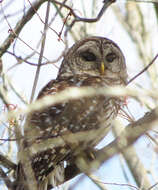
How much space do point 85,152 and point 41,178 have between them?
2.04ft

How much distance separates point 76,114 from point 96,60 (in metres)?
1.88

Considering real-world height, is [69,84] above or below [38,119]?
above

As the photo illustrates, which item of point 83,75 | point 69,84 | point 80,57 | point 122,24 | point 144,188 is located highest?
point 122,24

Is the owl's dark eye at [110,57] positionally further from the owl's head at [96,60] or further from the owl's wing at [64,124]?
the owl's wing at [64,124]

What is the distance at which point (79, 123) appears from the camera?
171 inches

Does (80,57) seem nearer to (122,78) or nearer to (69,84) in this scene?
(122,78)

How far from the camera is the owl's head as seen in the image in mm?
5797

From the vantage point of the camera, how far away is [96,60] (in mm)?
5910

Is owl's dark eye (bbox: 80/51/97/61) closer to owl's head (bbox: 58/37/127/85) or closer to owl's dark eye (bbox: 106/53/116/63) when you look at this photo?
owl's head (bbox: 58/37/127/85)

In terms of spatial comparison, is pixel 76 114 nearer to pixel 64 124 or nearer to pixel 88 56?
pixel 64 124

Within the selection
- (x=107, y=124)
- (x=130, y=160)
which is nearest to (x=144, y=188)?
(x=130, y=160)

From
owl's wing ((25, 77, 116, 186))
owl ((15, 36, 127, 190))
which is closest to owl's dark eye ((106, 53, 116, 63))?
owl ((15, 36, 127, 190))

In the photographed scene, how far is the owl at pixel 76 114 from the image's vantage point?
409 cm

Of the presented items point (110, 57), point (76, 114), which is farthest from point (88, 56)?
point (76, 114)
